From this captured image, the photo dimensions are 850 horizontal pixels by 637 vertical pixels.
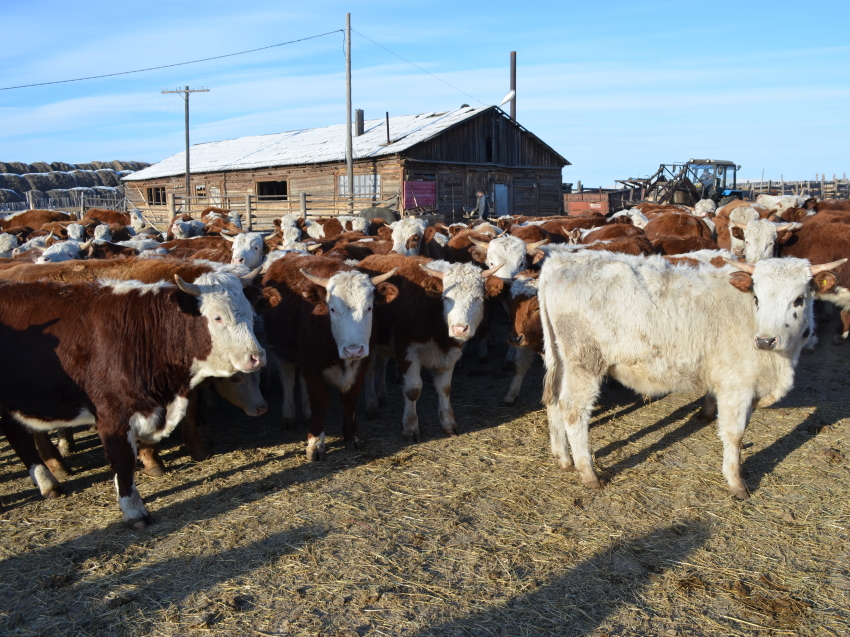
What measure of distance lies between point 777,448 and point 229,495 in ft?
16.1

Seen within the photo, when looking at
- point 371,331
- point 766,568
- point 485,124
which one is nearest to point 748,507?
point 766,568

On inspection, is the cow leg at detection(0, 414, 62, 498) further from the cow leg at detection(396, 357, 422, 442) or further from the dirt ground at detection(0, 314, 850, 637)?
the cow leg at detection(396, 357, 422, 442)

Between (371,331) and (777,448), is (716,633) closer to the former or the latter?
(777,448)

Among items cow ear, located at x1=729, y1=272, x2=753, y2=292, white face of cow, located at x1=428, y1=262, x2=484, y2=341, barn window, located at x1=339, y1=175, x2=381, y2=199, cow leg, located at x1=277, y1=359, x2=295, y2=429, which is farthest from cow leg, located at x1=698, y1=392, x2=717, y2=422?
barn window, located at x1=339, y1=175, x2=381, y2=199

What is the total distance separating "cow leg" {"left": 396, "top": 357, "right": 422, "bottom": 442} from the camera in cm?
665

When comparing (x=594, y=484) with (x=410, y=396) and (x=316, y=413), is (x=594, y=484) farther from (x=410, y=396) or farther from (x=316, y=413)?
(x=316, y=413)

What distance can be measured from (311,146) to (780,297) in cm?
3267

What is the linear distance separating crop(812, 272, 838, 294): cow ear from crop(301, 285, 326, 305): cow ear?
4.11 meters

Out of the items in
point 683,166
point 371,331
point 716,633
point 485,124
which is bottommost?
point 716,633

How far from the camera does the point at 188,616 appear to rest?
12.4 feet

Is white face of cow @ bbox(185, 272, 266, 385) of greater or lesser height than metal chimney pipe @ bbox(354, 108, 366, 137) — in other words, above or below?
below

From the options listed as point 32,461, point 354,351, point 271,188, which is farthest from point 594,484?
point 271,188

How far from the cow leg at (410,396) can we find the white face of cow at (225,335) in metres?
1.96

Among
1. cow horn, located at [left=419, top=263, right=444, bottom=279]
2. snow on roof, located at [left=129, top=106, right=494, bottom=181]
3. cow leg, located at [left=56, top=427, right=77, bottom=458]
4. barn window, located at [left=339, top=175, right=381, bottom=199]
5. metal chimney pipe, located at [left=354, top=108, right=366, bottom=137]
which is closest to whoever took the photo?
cow leg, located at [left=56, top=427, right=77, bottom=458]
